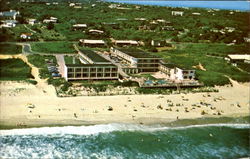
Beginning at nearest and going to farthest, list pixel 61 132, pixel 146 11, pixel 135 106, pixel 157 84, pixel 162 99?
pixel 61 132 < pixel 135 106 < pixel 162 99 < pixel 157 84 < pixel 146 11

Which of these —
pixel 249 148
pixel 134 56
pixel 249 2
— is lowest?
pixel 249 148

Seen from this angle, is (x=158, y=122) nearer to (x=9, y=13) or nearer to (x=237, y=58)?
(x=237, y=58)

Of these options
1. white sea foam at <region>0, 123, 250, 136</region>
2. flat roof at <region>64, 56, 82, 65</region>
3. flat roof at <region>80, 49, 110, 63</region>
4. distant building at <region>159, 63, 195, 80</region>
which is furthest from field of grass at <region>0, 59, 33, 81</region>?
distant building at <region>159, 63, 195, 80</region>

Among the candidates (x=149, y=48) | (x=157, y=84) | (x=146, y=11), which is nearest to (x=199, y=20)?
(x=146, y=11)

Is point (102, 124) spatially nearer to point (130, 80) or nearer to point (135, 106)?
point (135, 106)

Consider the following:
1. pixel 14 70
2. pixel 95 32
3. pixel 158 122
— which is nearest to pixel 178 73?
pixel 158 122

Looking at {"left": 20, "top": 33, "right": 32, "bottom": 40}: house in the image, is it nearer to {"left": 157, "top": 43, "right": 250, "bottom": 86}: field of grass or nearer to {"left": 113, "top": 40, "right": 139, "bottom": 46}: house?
{"left": 113, "top": 40, "right": 139, "bottom": 46}: house
